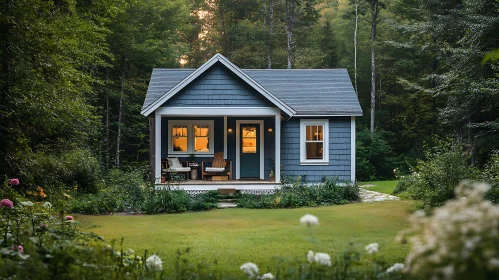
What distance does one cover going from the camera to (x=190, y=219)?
1317 cm

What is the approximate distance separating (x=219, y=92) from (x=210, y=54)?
18.6 m

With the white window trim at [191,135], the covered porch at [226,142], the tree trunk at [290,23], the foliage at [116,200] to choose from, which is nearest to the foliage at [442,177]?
the covered porch at [226,142]

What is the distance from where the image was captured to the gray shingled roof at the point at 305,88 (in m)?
19.8

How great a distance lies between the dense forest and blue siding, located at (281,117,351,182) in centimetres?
473

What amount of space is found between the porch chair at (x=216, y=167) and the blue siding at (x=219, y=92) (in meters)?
2.26

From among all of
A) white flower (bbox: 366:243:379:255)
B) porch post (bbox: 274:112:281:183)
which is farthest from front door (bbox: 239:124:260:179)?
white flower (bbox: 366:243:379:255)

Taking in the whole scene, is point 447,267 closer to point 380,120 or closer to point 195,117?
point 195,117

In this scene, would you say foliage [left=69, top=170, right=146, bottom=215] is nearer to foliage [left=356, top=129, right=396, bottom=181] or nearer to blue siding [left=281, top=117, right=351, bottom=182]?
blue siding [left=281, top=117, right=351, bottom=182]

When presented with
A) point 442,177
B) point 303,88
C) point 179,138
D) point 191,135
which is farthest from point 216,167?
point 442,177

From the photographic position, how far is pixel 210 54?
36188mm

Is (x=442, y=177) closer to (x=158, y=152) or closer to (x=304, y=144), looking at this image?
(x=304, y=144)

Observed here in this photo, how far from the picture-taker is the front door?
1983 centimetres

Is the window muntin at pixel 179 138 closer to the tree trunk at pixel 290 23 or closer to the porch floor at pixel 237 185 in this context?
the porch floor at pixel 237 185

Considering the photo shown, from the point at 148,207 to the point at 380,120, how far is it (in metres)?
22.7
